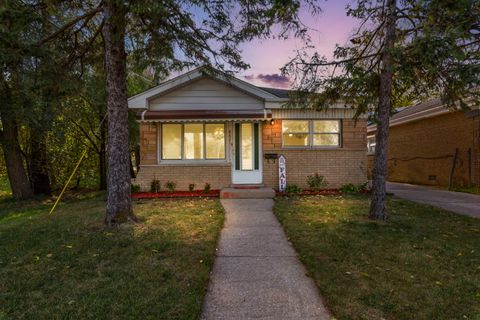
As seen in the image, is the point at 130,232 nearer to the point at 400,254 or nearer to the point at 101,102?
the point at 400,254

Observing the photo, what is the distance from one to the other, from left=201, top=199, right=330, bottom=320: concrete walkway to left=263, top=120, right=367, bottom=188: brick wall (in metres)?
5.63

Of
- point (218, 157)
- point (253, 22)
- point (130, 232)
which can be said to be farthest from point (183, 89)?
point (130, 232)

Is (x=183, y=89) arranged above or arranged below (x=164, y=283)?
above

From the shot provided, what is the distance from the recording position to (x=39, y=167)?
41.8ft

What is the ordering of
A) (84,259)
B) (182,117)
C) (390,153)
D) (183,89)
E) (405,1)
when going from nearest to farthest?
(84,259)
(405,1)
(182,117)
(183,89)
(390,153)

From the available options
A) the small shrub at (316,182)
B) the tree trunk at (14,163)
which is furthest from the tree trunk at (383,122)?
the tree trunk at (14,163)

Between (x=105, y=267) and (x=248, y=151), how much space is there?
26.5 ft

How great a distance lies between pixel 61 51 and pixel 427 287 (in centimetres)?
937

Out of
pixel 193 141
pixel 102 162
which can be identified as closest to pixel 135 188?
pixel 193 141

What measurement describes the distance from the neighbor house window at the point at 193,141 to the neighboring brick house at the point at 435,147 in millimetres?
8642

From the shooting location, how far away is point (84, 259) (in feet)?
15.2

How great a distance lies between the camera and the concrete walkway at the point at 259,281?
3262mm

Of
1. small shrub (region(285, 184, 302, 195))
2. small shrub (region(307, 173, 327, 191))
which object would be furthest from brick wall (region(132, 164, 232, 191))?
small shrub (region(307, 173, 327, 191))

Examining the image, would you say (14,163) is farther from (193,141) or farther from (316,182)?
(316,182)
